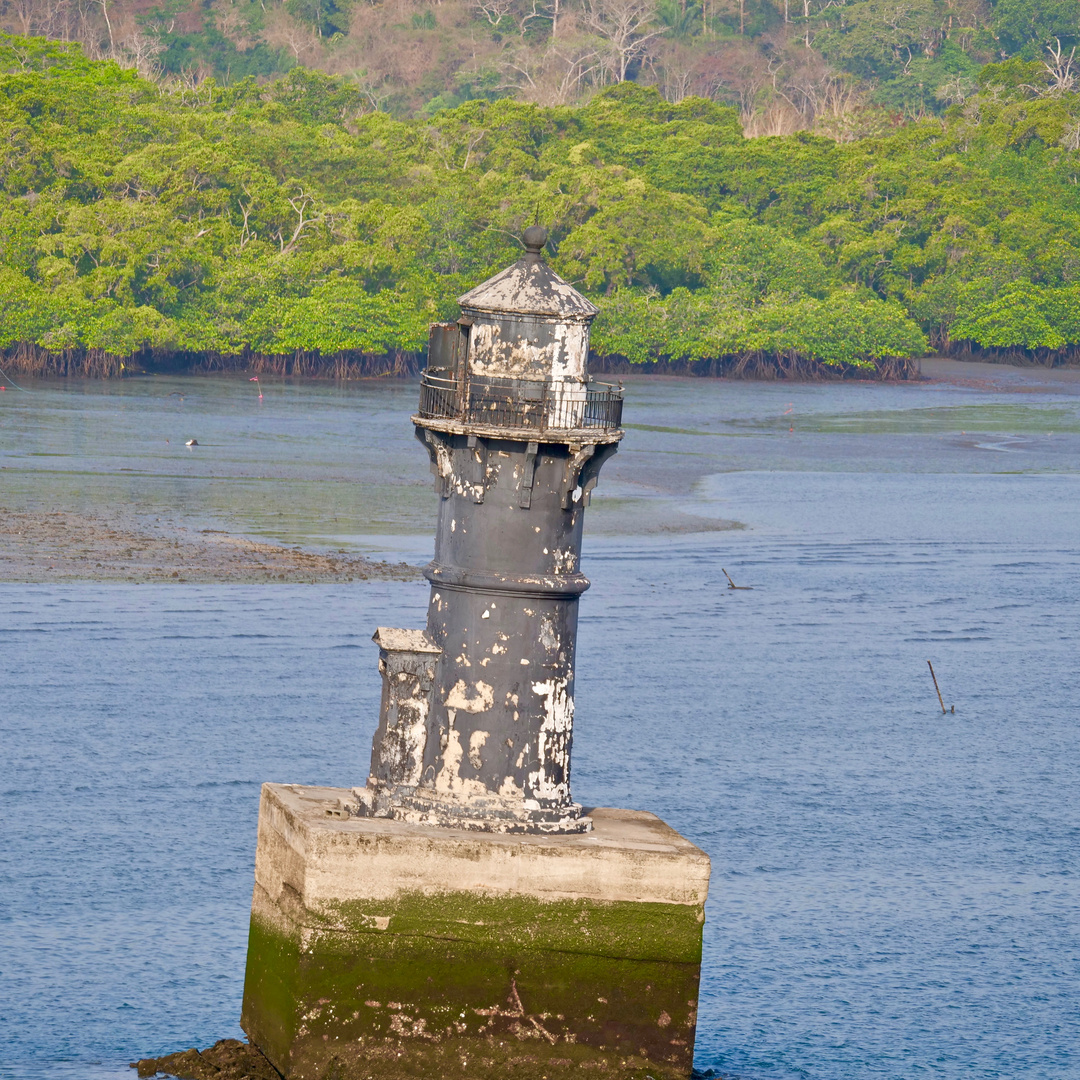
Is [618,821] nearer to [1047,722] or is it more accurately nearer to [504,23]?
[1047,722]

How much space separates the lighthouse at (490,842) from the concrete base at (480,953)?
0.6 inches

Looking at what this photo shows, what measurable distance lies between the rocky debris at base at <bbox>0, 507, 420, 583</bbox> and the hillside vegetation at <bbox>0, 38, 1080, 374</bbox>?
44070 millimetres

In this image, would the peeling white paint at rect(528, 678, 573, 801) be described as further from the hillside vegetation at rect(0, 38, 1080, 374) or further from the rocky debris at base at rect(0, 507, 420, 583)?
the hillside vegetation at rect(0, 38, 1080, 374)

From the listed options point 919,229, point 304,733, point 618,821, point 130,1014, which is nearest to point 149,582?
point 304,733

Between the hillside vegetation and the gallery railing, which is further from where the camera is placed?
the hillside vegetation

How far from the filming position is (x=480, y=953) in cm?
1262

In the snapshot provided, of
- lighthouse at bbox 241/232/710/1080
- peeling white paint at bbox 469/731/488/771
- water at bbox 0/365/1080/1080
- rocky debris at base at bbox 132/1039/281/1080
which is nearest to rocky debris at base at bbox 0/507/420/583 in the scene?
water at bbox 0/365/1080/1080

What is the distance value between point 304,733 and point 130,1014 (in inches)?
368

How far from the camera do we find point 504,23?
152 m

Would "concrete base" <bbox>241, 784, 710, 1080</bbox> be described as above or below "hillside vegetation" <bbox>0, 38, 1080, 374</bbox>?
below

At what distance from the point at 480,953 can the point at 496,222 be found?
3498 inches

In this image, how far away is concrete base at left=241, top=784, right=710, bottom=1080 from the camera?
492 inches

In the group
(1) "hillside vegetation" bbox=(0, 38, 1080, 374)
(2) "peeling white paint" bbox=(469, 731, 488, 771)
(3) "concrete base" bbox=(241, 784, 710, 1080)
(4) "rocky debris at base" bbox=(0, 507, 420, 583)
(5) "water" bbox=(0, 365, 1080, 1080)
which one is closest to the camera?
(3) "concrete base" bbox=(241, 784, 710, 1080)

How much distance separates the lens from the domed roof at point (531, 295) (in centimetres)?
1312
